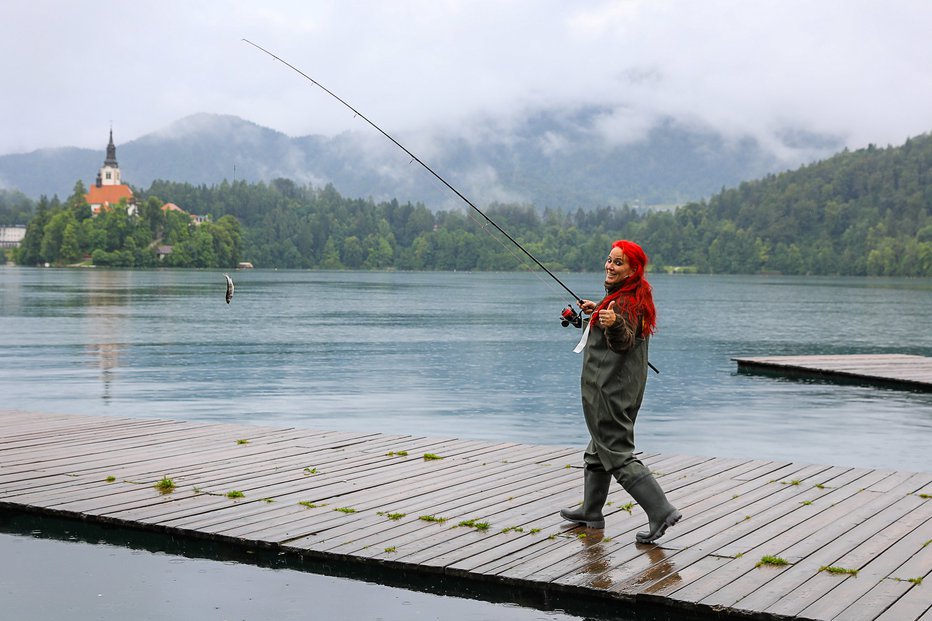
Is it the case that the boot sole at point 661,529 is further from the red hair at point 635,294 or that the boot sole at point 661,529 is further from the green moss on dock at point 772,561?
the red hair at point 635,294

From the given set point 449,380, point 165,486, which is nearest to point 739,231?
point 449,380

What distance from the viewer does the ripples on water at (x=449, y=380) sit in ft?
53.3

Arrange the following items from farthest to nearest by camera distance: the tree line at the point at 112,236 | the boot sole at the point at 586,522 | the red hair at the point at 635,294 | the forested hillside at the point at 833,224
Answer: the forested hillside at the point at 833,224 → the tree line at the point at 112,236 → the boot sole at the point at 586,522 → the red hair at the point at 635,294

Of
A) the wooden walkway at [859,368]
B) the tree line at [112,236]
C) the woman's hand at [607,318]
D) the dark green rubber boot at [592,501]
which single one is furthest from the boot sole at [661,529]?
the tree line at [112,236]

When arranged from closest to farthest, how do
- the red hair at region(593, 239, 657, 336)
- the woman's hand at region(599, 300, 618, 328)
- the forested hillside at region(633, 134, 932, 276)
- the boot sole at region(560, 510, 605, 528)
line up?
the woman's hand at region(599, 300, 618, 328) < the red hair at region(593, 239, 657, 336) < the boot sole at region(560, 510, 605, 528) < the forested hillside at region(633, 134, 932, 276)

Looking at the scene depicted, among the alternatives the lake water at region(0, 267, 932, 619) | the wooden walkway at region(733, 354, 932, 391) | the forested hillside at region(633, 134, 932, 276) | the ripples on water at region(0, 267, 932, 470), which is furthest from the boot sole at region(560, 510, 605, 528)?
the forested hillside at region(633, 134, 932, 276)

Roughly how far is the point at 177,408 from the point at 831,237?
179 meters

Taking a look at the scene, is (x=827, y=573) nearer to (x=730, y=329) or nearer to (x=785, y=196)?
(x=730, y=329)

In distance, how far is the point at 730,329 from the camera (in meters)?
45.1

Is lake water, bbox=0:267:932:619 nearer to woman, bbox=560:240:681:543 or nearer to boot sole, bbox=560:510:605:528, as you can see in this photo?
woman, bbox=560:240:681:543

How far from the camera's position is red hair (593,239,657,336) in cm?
670

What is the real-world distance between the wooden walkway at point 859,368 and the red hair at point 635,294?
16.3 metres

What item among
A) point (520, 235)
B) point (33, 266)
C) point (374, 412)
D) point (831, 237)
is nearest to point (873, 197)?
point (831, 237)

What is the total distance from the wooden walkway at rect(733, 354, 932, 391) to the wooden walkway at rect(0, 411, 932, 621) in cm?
1317
